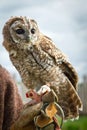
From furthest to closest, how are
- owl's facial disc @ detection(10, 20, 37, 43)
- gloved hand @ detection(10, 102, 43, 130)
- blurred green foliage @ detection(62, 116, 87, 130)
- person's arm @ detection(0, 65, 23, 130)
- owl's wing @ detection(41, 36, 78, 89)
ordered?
blurred green foliage @ detection(62, 116, 87, 130) < owl's wing @ detection(41, 36, 78, 89) < owl's facial disc @ detection(10, 20, 37, 43) < person's arm @ detection(0, 65, 23, 130) < gloved hand @ detection(10, 102, 43, 130)

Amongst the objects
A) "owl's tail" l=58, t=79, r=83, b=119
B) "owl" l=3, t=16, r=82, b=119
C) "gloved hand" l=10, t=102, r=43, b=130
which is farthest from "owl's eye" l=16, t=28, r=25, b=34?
"gloved hand" l=10, t=102, r=43, b=130

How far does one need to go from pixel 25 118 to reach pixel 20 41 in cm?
179

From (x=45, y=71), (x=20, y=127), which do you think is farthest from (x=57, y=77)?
(x=20, y=127)

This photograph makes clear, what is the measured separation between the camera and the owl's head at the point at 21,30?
3.16 m

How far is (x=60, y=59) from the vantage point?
333 cm

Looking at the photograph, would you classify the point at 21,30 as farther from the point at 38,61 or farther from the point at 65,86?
the point at 65,86

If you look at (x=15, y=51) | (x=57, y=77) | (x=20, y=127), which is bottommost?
(x=20, y=127)

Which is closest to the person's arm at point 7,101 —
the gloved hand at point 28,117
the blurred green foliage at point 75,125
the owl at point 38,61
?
the gloved hand at point 28,117

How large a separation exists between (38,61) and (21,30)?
224 mm

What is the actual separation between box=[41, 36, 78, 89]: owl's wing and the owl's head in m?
0.10

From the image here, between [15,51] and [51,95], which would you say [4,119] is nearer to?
[51,95]

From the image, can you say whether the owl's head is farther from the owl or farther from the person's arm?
the person's arm

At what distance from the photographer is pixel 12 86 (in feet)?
5.42

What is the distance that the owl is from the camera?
317 cm
